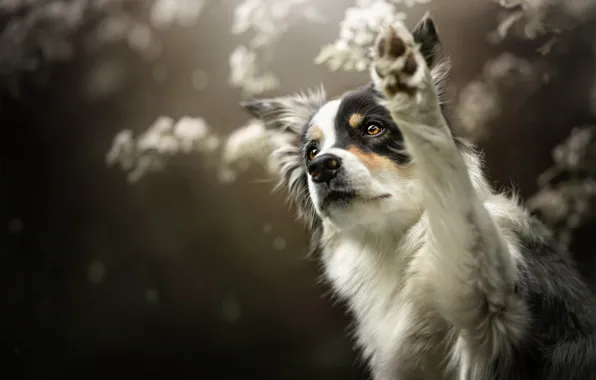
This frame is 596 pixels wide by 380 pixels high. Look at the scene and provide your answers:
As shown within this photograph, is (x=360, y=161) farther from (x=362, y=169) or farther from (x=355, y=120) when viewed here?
(x=355, y=120)

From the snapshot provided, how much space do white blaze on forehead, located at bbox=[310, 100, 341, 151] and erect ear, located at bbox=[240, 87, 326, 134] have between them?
59mm

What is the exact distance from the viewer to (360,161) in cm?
137

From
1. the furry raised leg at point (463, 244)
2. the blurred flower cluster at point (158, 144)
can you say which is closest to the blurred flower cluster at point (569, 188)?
the furry raised leg at point (463, 244)

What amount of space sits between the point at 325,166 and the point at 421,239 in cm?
28

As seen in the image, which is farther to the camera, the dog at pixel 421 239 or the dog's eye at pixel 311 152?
the dog's eye at pixel 311 152

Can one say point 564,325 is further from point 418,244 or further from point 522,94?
→ point 522,94

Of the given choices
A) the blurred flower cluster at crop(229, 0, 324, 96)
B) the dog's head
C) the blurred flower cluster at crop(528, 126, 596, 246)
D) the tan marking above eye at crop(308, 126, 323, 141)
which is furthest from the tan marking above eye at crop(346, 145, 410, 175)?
the blurred flower cluster at crop(229, 0, 324, 96)

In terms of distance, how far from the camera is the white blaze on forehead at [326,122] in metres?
1.47

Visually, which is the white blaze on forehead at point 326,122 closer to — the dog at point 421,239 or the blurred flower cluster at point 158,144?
the dog at point 421,239

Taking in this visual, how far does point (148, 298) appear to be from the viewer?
1712mm

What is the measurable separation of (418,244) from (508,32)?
2.23 feet

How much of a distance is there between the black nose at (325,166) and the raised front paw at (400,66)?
30 centimetres

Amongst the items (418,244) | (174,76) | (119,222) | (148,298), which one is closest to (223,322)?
(148,298)

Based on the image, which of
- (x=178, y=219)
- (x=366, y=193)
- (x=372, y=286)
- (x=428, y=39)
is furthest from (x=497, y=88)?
(x=178, y=219)
